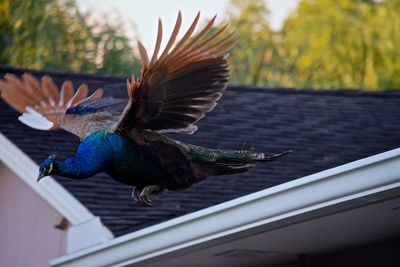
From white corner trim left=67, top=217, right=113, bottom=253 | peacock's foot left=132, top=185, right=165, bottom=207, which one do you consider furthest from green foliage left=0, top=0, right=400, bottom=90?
peacock's foot left=132, top=185, right=165, bottom=207

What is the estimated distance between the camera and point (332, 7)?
1961cm

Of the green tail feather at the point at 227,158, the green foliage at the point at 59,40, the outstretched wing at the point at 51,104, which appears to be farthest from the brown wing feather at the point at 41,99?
the green foliage at the point at 59,40

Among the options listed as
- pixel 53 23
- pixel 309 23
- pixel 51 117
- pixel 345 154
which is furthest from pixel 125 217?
pixel 309 23

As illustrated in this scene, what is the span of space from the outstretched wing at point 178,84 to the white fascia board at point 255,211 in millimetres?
563

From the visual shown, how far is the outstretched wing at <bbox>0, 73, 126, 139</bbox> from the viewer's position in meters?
6.09

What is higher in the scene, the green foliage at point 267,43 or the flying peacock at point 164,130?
the flying peacock at point 164,130

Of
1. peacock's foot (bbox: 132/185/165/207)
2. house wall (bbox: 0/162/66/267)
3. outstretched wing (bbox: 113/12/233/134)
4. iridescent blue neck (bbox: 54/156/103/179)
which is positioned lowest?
house wall (bbox: 0/162/66/267)

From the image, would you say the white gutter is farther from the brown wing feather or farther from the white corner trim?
the brown wing feather

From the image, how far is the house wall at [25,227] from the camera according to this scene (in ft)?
25.5

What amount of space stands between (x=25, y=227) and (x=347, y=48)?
11225 mm

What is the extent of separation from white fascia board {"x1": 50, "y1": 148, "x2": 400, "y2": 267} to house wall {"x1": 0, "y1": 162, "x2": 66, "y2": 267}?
1.09 m

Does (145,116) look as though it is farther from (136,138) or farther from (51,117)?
(51,117)

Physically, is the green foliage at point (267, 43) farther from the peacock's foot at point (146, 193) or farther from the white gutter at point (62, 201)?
the peacock's foot at point (146, 193)

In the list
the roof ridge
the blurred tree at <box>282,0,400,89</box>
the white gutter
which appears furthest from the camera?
the blurred tree at <box>282,0,400,89</box>
